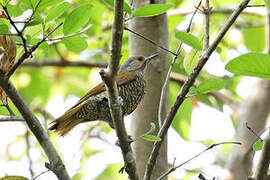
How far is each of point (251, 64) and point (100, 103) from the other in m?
1.75

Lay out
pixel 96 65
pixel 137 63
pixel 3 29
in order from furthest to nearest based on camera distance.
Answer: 1. pixel 96 65
2. pixel 137 63
3. pixel 3 29

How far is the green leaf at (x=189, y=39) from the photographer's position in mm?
2129

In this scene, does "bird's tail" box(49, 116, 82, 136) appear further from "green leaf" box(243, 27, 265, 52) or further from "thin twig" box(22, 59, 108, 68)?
"green leaf" box(243, 27, 265, 52)

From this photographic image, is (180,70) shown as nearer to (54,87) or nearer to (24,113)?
(24,113)

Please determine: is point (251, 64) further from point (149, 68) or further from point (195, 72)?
point (149, 68)

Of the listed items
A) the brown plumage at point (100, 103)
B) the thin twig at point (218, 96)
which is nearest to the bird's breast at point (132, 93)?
the brown plumage at point (100, 103)

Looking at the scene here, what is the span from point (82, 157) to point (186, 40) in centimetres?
424

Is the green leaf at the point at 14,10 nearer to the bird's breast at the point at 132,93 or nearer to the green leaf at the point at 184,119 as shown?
the bird's breast at the point at 132,93

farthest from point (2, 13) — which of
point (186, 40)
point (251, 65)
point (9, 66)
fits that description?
point (251, 65)

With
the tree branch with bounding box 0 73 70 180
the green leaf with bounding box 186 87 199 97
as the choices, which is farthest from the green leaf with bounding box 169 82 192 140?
the tree branch with bounding box 0 73 70 180

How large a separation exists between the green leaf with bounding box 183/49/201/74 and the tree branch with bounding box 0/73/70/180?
0.81 metres

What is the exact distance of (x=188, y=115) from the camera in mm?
3625

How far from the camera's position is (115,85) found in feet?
6.57

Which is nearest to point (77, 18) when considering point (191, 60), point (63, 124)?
point (191, 60)
